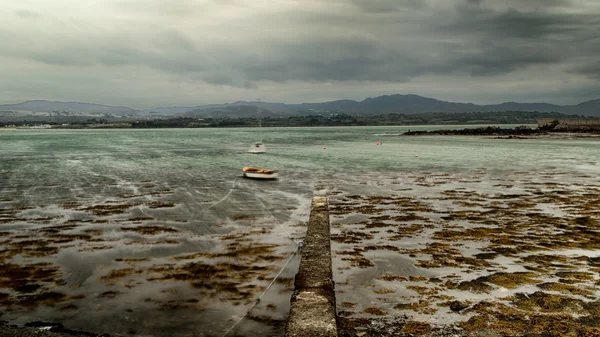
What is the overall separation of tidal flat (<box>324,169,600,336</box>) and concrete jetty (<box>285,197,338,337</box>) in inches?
27.8

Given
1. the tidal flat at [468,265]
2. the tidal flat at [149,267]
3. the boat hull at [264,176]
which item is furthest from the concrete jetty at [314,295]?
the boat hull at [264,176]

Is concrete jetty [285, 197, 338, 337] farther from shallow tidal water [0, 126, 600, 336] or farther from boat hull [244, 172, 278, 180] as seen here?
boat hull [244, 172, 278, 180]

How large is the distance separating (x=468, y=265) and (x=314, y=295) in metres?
6.28

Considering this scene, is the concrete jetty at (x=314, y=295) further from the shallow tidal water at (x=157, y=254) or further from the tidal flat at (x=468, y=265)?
the shallow tidal water at (x=157, y=254)

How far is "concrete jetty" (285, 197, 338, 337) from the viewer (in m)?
7.73

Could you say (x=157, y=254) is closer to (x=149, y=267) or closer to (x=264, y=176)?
(x=149, y=267)

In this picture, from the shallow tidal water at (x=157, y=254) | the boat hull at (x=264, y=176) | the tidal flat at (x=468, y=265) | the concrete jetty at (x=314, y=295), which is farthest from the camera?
the boat hull at (x=264, y=176)

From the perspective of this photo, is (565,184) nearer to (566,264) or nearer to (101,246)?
(566,264)

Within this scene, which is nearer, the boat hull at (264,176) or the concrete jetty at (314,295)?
the concrete jetty at (314,295)

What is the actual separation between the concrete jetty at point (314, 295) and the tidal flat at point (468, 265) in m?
0.71

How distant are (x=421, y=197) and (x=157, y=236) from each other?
16900mm

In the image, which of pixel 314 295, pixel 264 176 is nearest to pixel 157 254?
pixel 314 295

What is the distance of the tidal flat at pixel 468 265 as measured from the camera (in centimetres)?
912

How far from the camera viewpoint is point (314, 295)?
30.5 ft
